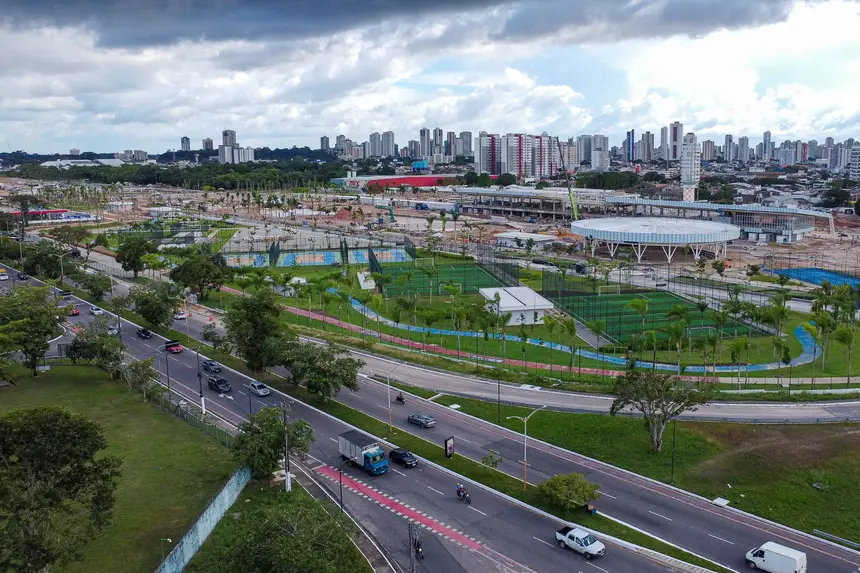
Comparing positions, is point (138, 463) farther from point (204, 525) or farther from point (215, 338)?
point (215, 338)

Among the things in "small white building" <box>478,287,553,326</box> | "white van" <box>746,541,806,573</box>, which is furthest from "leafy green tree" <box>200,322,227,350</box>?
"white van" <box>746,541,806,573</box>

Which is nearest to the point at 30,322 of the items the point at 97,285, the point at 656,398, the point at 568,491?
the point at 97,285

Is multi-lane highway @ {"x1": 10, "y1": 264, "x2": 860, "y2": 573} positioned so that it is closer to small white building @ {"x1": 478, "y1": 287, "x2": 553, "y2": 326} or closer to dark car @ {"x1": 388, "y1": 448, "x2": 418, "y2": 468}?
dark car @ {"x1": 388, "y1": 448, "x2": 418, "y2": 468}

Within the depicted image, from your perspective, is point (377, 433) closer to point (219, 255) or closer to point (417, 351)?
point (417, 351)

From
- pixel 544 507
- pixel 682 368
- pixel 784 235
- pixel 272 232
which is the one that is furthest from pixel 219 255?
pixel 784 235

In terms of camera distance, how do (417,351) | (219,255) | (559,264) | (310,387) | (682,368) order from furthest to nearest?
1. (559,264)
2. (219,255)
3. (417,351)
4. (682,368)
5. (310,387)

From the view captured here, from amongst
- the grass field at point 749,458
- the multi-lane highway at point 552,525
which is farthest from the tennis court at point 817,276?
the multi-lane highway at point 552,525
